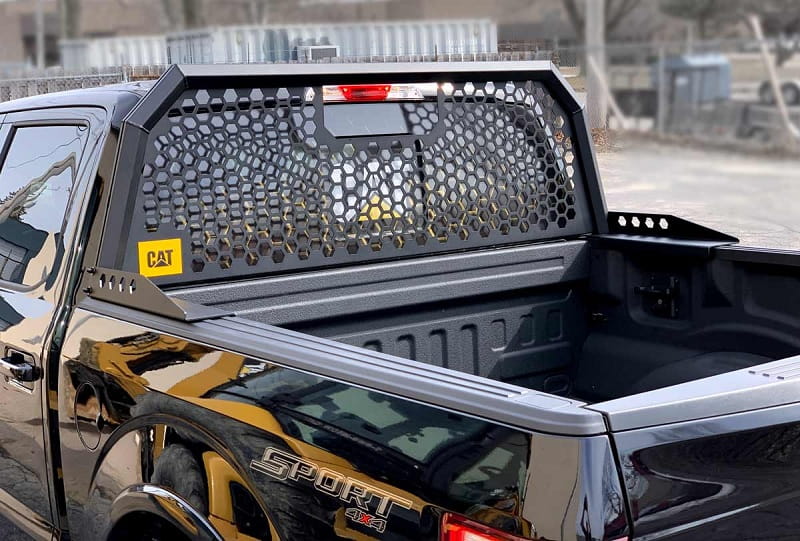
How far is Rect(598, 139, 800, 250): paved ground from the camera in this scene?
7793 millimetres

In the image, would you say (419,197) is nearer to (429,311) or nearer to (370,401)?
(429,311)

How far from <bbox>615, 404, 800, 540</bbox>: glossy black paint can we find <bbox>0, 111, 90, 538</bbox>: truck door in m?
1.95

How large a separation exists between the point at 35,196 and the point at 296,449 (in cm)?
179

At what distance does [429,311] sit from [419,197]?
1.36 ft

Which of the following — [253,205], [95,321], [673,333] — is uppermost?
[253,205]

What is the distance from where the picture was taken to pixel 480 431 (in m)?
1.87

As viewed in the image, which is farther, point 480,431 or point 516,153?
point 516,153

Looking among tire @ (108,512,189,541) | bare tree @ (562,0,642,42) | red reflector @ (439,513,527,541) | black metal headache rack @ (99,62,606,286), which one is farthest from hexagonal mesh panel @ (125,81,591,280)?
bare tree @ (562,0,642,42)

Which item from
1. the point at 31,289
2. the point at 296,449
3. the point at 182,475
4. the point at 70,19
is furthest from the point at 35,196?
the point at 70,19

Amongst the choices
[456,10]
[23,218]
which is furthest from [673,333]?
[456,10]

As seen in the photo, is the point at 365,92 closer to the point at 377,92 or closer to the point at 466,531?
the point at 377,92

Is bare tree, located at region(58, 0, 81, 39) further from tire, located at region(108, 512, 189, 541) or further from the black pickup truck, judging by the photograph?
tire, located at region(108, 512, 189, 541)

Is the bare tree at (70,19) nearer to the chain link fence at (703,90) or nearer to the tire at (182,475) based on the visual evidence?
the chain link fence at (703,90)

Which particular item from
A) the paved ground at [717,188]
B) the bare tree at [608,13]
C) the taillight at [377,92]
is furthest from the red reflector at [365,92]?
the bare tree at [608,13]
